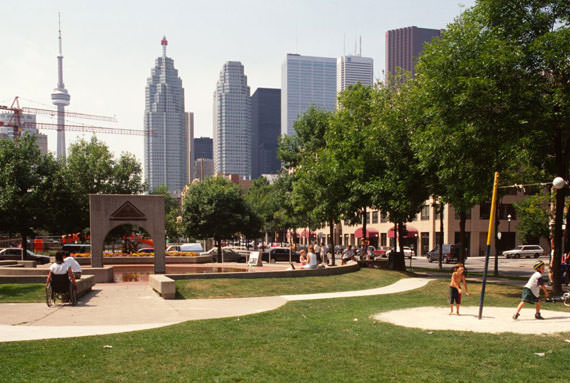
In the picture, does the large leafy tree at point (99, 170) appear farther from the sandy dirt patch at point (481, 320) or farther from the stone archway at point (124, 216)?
the sandy dirt patch at point (481, 320)

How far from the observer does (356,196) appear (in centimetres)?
3225

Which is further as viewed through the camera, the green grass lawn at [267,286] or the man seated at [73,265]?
the green grass lawn at [267,286]

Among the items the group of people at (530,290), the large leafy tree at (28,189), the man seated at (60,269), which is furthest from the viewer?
the large leafy tree at (28,189)

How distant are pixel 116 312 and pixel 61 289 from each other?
225cm

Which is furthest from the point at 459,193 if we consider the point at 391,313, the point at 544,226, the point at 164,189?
the point at 164,189

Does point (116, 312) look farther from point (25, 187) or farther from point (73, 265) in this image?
point (25, 187)

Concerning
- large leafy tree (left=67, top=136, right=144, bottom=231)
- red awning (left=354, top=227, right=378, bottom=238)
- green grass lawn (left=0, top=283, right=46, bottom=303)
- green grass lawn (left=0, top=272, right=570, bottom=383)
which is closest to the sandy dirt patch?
green grass lawn (left=0, top=272, right=570, bottom=383)

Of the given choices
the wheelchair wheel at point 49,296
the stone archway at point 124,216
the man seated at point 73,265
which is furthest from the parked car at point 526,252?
the wheelchair wheel at point 49,296

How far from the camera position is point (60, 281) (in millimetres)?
15953

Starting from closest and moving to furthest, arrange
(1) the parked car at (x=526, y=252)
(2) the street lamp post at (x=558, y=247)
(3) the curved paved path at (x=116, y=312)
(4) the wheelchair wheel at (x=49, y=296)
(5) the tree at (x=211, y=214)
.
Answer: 1. (3) the curved paved path at (x=116, y=312)
2. (4) the wheelchair wheel at (x=49, y=296)
3. (2) the street lamp post at (x=558, y=247)
4. (5) the tree at (x=211, y=214)
5. (1) the parked car at (x=526, y=252)

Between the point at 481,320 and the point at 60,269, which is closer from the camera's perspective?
the point at 481,320

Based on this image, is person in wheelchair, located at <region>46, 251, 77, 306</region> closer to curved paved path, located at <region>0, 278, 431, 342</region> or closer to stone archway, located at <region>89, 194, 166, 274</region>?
curved paved path, located at <region>0, 278, 431, 342</region>

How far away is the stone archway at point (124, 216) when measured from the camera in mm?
26375

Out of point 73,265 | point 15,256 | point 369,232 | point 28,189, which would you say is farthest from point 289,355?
point 369,232
